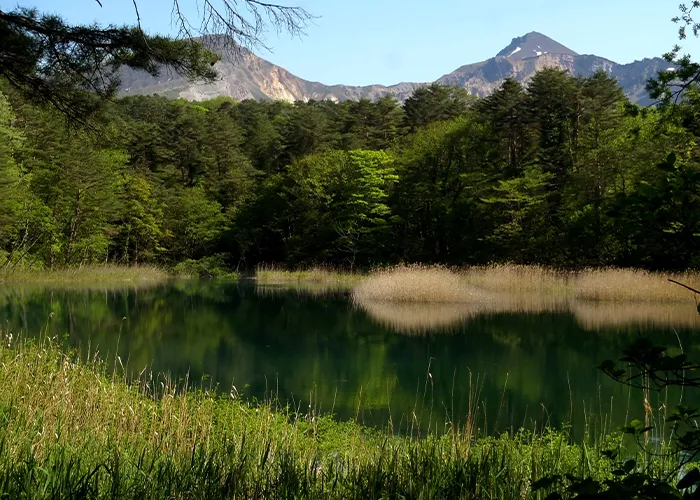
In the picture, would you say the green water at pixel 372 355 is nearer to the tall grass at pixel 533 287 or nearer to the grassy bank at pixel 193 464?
the grassy bank at pixel 193 464

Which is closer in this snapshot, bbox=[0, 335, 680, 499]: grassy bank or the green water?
bbox=[0, 335, 680, 499]: grassy bank

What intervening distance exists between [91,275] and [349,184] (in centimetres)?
1178

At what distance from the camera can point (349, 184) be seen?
96.2ft

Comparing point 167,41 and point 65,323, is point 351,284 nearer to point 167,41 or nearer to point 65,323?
point 65,323

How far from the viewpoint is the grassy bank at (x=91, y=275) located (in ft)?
73.7

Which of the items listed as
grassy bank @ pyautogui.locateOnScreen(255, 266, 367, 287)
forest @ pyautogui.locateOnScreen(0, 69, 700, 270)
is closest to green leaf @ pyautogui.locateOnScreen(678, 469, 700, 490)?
forest @ pyautogui.locateOnScreen(0, 69, 700, 270)

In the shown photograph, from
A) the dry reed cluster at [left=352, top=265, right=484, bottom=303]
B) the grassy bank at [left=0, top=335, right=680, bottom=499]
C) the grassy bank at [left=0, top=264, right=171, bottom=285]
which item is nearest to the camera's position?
the grassy bank at [left=0, top=335, right=680, bottom=499]

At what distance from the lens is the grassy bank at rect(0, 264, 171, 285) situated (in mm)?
22462

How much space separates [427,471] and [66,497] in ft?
5.26

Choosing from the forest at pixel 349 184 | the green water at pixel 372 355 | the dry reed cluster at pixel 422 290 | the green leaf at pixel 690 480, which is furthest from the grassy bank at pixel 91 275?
the green leaf at pixel 690 480

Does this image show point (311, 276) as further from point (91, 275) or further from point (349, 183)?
point (91, 275)

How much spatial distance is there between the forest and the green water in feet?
20.9

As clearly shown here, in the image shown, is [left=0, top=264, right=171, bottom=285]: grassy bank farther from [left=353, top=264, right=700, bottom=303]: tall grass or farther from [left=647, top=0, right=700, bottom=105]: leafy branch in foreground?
[left=647, top=0, right=700, bottom=105]: leafy branch in foreground

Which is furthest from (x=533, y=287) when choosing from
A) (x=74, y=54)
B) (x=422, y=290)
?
(x=74, y=54)
